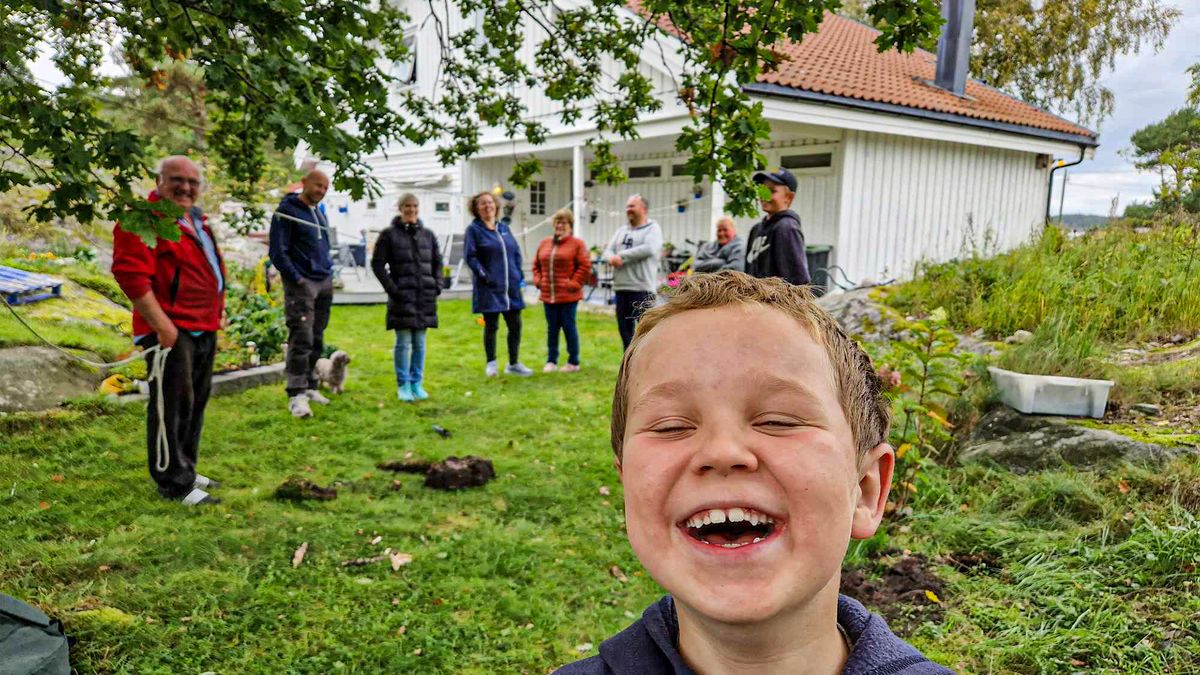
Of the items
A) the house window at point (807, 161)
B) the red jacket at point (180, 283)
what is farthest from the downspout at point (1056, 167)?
the red jacket at point (180, 283)

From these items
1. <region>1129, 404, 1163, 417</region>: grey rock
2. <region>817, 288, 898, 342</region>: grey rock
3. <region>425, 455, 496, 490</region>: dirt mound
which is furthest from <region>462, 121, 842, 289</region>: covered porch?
<region>1129, 404, 1163, 417</region>: grey rock

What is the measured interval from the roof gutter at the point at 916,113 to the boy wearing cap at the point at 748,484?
27.6 ft

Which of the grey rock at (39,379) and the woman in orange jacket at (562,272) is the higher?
the woman in orange jacket at (562,272)

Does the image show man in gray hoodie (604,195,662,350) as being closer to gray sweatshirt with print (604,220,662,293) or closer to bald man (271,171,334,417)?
gray sweatshirt with print (604,220,662,293)

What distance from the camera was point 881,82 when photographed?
13.4m

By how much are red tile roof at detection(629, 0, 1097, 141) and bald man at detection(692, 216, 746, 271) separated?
151 inches

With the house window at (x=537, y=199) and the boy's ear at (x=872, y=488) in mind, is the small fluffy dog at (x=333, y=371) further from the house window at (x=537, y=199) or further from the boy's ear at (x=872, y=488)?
the house window at (x=537, y=199)

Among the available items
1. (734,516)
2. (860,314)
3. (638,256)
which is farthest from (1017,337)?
(734,516)

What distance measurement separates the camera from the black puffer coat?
6.86m

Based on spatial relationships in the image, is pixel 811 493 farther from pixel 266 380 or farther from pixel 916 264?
pixel 916 264

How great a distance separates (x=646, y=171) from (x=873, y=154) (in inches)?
227

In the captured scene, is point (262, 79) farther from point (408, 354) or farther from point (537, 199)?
point (537, 199)

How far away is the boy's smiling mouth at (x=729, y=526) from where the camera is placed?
3.32 feet

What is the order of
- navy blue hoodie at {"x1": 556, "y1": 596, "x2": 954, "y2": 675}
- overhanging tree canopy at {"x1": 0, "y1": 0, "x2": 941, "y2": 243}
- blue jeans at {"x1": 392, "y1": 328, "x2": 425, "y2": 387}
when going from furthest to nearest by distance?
blue jeans at {"x1": 392, "y1": 328, "x2": 425, "y2": 387}, overhanging tree canopy at {"x1": 0, "y1": 0, "x2": 941, "y2": 243}, navy blue hoodie at {"x1": 556, "y1": 596, "x2": 954, "y2": 675}
